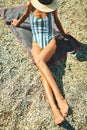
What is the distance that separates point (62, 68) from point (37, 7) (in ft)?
5.11

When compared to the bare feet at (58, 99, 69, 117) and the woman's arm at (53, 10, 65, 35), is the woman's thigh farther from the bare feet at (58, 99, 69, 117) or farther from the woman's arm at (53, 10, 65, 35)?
the bare feet at (58, 99, 69, 117)

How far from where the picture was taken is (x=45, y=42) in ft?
24.6

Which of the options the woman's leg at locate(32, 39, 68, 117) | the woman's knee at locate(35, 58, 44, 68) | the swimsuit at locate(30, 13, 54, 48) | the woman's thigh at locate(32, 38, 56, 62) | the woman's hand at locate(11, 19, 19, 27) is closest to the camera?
the woman's leg at locate(32, 39, 68, 117)

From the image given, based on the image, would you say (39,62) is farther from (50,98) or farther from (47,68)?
(50,98)

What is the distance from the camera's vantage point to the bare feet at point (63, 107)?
649 cm

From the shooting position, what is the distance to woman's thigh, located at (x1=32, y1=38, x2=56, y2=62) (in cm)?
725

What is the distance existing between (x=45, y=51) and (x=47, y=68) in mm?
429

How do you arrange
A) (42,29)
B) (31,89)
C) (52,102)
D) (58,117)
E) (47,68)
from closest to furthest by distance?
(58,117), (52,102), (47,68), (31,89), (42,29)

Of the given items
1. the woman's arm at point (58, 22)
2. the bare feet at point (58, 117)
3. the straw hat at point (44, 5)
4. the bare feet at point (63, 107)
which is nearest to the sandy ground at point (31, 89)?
the bare feet at point (58, 117)

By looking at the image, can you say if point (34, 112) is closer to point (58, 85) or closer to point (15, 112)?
point (15, 112)

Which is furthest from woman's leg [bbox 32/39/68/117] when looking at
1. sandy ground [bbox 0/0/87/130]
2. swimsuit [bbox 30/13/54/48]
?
sandy ground [bbox 0/0/87/130]

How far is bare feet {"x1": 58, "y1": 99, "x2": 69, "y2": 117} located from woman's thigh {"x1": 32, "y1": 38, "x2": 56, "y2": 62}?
3.59 feet

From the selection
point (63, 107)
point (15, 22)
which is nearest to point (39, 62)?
point (63, 107)

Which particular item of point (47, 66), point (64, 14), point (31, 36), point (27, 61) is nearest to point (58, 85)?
point (47, 66)
